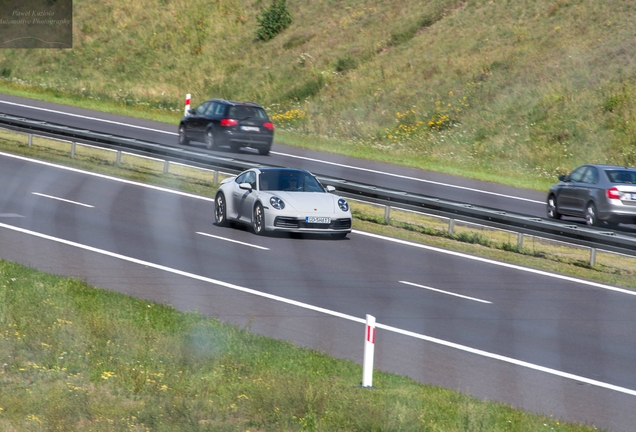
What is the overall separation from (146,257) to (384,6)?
41.5 metres

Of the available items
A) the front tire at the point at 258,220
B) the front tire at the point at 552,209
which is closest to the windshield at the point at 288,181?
the front tire at the point at 258,220

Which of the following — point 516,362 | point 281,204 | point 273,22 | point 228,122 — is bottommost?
point 516,362

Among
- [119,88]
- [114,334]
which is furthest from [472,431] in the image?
[119,88]

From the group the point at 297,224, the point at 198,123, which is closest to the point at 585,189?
the point at 297,224

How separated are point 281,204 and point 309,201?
1.95ft

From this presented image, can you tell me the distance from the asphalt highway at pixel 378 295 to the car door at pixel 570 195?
6.19 m

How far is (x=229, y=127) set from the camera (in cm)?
3269

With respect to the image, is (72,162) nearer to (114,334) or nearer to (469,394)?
(114,334)

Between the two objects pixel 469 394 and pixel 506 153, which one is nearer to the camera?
pixel 469 394

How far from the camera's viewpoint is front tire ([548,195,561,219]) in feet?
80.7

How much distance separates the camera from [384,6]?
5481 centimetres

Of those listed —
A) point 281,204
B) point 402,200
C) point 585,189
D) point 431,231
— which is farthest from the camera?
point 585,189

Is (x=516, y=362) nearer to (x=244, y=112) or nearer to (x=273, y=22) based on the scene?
(x=244, y=112)

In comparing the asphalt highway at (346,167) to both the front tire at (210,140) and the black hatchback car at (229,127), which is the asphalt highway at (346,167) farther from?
the black hatchback car at (229,127)
